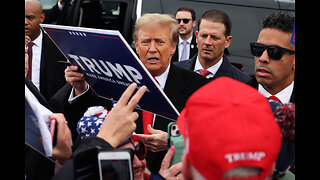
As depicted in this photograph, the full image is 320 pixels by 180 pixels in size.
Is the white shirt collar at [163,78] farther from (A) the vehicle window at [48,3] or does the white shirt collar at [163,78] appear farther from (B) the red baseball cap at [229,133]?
(A) the vehicle window at [48,3]

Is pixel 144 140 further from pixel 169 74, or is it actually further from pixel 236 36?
pixel 236 36

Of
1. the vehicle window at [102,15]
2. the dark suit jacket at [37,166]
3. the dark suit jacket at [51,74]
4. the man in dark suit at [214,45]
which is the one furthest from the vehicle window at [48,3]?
the dark suit jacket at [37,166]

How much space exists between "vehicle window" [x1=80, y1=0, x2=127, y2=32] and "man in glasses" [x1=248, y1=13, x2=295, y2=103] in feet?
13.0

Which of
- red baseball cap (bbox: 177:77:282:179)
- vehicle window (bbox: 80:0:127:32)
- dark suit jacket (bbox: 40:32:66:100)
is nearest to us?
red baseball cap (bbox: 177:77:282:179)

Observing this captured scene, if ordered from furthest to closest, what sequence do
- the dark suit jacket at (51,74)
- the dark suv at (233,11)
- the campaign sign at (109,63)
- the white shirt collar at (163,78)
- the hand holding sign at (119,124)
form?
1. the dark suv at (233,11)
2. the dark suit jacket at (51,74)
3. the white shirt collar at (163,78)
4. the campaign sign at (109,63)
5. the hand holding sign at (119,124)

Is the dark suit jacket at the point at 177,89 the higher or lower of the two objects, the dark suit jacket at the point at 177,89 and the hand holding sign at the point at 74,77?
the lower

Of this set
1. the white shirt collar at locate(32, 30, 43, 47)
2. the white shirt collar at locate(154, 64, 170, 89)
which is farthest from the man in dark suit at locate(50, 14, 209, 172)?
the white shirt collar at locate(32, 30, 43, 47)

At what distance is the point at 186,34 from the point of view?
550cm

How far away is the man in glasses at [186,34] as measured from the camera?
5178mm

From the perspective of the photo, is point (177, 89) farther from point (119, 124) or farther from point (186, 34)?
point (186, 34)

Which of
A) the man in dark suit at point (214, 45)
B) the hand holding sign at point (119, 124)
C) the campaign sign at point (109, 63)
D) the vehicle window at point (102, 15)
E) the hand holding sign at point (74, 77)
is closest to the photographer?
the hand holding sign at point (119, 124)

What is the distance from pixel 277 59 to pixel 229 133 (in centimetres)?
156

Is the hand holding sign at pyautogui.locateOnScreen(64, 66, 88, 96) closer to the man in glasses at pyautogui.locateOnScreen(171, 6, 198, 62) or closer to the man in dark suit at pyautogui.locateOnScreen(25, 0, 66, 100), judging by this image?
the man in dark suit at pyautogui.locateOnScreen(25, 0, 66, 100)

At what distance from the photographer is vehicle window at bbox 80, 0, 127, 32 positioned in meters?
6.11
